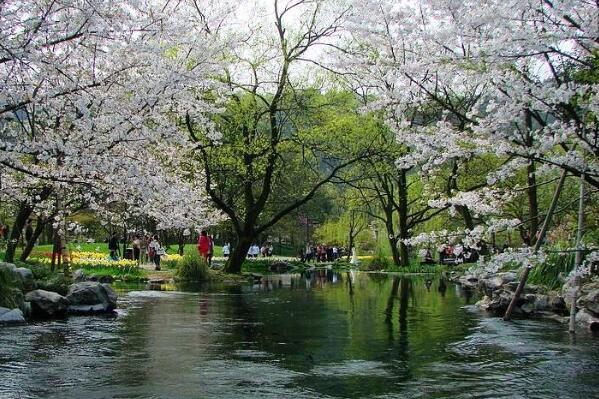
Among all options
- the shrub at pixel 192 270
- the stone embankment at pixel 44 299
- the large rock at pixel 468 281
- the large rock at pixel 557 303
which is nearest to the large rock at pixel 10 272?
the stone embankment at pixel 44 299

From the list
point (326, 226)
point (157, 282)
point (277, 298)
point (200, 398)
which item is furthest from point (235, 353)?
point (326, 226)

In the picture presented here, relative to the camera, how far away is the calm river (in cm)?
655

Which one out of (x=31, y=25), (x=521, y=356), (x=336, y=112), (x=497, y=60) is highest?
(x=336, y=112)

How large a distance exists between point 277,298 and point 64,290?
6.16 metres

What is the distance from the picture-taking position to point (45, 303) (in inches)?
480

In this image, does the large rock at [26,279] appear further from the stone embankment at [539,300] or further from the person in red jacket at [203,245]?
the person in red jacket at [203,245]

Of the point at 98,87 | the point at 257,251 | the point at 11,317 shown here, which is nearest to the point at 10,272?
the point at 11,317

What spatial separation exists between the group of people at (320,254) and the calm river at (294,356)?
43154mm

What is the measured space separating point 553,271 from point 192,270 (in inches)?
545

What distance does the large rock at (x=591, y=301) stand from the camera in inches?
443

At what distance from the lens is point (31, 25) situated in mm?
7570

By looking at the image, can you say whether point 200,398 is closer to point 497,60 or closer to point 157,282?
point 497,60

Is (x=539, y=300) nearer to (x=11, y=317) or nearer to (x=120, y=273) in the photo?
(x=11, y=317)

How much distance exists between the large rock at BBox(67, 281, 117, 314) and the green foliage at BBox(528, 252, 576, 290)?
32.8 ft
